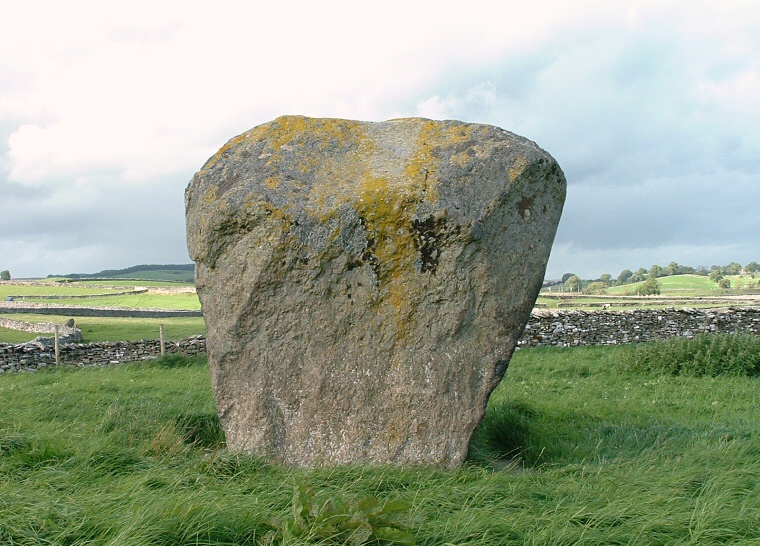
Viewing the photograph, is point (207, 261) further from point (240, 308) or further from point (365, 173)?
point (365, 173)

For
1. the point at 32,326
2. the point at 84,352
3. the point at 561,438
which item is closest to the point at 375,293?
the point at 561,438

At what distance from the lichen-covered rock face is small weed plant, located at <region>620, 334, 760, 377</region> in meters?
8.04

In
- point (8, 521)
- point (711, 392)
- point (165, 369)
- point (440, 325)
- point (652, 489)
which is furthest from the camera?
point (165, 369)

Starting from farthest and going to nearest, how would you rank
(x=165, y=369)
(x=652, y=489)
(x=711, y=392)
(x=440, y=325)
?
1. (x=165, y=369)
2. (x=711, y=392)
3. (x=440, y=325)
4. (x=652, y=489)

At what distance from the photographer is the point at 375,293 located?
6352 mm

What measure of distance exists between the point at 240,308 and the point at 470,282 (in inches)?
87.6

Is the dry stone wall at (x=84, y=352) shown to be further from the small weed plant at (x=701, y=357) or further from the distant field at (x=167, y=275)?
the distant field at (x=167, y=275)

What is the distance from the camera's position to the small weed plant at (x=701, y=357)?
13.1 meters

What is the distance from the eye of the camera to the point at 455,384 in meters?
6.39

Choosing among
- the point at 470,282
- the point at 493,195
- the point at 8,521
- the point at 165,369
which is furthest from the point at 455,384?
the point at 165,369

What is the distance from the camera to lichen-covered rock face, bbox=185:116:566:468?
6.30m

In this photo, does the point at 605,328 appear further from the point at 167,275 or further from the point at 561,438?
the point at 167,275

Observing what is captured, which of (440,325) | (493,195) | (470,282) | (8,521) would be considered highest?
(493,195)

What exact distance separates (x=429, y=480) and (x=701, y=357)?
9.65 meters
